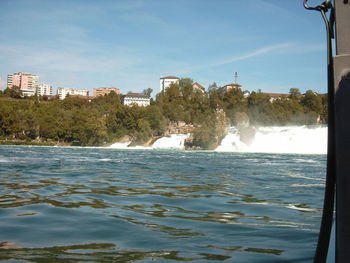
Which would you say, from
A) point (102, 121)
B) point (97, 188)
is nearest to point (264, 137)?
point (102, 121)

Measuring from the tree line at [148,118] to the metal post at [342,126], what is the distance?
58.7 meters

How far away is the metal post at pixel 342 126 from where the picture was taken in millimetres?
1727

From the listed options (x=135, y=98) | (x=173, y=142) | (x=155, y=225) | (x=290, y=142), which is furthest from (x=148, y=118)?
(x=155, y=225)

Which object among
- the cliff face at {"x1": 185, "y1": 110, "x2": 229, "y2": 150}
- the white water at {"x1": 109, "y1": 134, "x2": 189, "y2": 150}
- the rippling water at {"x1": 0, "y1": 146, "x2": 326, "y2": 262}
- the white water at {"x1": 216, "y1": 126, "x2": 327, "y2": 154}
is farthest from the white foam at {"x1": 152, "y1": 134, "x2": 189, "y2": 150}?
the rippling water at {"x1": 0, "y1": 146, "x2": 326, "y2": 262}

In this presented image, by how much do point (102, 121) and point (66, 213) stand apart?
249ft

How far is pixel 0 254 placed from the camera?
305cm

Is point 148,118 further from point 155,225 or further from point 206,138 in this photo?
point 155,225

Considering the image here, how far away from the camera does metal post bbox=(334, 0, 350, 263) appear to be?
1727 mm

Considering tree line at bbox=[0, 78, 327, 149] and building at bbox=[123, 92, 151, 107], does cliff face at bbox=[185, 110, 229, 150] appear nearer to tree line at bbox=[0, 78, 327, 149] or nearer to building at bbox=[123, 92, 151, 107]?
tree line at bbox=[0, 78, 327, 149]

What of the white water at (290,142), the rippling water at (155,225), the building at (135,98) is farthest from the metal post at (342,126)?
the building at (135,98)

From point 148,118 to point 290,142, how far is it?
40.6 m

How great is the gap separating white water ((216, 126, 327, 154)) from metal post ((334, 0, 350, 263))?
4303cm

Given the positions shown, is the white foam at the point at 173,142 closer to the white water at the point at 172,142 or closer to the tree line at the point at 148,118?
the white water at the point at 172,142

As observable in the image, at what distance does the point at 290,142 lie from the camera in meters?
46.9
